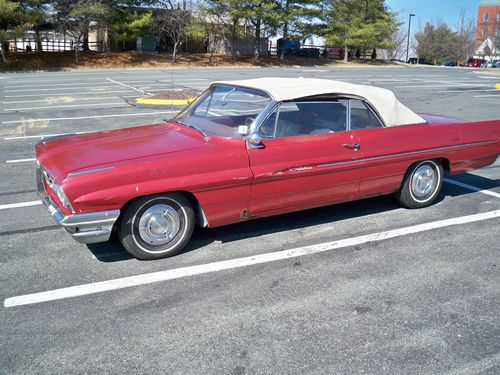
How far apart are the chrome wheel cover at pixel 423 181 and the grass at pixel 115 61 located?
32.5 metres

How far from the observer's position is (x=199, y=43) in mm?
46125

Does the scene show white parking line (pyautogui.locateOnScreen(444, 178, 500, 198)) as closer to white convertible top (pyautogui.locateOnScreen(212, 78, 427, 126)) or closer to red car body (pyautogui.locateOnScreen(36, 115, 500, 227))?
red car body (pyautogui.locateOnScreen(36, 115, 500, 227))

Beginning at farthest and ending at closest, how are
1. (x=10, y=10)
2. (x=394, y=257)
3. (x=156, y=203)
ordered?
(x=10, y=10) < (x=394, y=257) < (x=156, y=203)

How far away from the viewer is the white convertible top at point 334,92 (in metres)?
4.62

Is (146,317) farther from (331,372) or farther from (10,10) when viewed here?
(10,10)

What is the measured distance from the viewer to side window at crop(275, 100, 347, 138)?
4.46 meters

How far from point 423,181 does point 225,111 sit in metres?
2.44

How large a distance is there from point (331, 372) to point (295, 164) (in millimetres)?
2087

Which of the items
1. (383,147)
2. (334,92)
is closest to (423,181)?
(383,147)

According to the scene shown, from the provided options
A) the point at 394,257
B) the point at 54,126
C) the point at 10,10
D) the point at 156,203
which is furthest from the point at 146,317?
the point at 10,10

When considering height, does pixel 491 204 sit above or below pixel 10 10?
below

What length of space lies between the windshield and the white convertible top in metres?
0.10

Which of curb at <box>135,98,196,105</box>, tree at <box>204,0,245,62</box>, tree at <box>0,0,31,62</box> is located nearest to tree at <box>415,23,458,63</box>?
tree at <box>204,0,245,62</box>

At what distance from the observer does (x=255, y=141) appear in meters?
4.21
